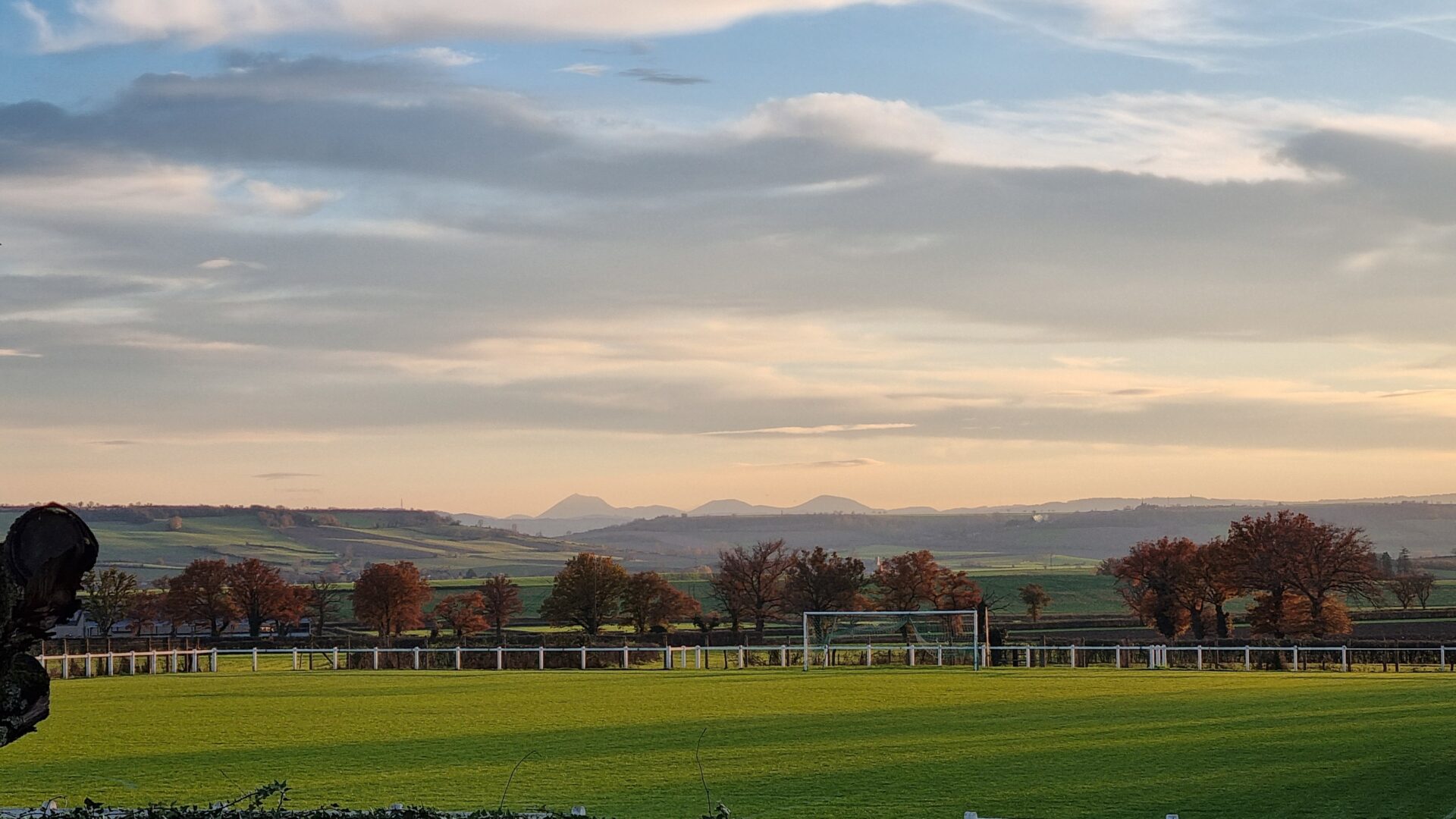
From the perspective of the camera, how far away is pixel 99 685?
135 ft

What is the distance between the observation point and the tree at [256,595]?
90.4m

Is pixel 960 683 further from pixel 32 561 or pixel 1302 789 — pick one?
pixel 32 561

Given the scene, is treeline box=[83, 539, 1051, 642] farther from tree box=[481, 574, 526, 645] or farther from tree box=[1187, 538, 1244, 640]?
tree box=[1187, 538, 1244, 640]

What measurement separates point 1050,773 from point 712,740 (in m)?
5.81

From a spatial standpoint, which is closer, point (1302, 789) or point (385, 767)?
point (1302, 789)

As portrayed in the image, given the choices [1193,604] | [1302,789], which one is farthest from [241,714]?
[1193,604]

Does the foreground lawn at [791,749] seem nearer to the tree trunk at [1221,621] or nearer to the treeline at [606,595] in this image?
the tree trunk at [1221,621]

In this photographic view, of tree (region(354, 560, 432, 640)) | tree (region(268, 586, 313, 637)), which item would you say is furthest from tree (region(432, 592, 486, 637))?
tree (region(268, 586, 313, 637))

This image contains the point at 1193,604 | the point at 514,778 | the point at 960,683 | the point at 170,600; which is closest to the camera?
the point at 514,778

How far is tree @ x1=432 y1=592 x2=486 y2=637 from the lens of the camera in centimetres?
8581

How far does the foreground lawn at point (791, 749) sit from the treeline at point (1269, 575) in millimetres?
30949

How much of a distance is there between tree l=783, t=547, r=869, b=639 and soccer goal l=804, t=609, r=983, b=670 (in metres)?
22.1

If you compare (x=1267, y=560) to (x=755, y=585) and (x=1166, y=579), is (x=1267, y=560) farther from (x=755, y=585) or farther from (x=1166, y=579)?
(x=755, y=585)

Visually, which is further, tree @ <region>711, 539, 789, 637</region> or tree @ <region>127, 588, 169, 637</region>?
tree @ <region>127, 588, 169, 637</region>
